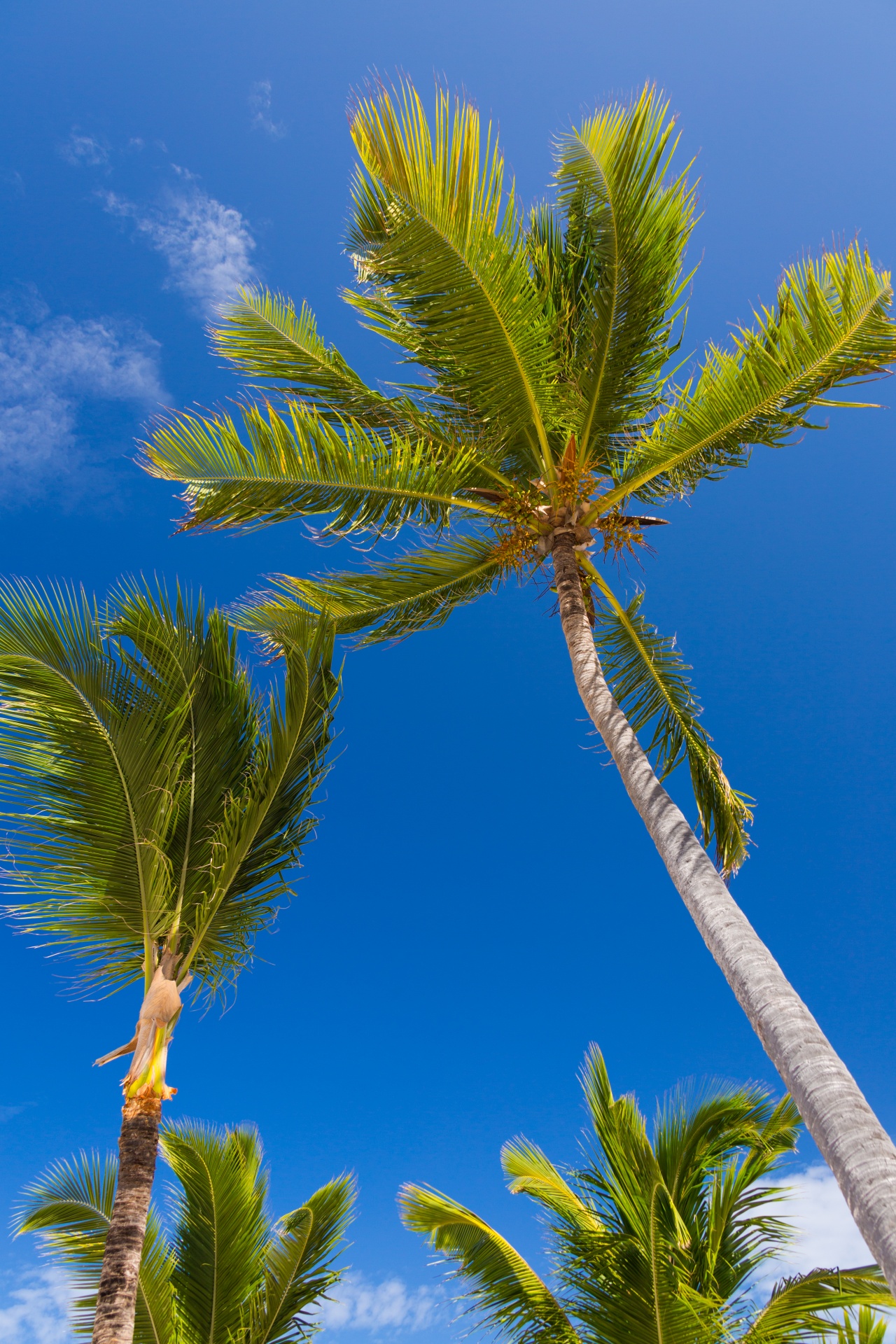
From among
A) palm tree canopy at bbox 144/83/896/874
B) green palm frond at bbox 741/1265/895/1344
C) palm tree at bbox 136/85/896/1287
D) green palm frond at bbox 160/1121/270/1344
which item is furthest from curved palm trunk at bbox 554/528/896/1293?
green palm frond at bbox 160/1121/270/1344

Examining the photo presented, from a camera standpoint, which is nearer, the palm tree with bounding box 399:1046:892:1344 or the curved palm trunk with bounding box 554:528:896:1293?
the curved palm trunk with bounding box 554:528:896:1293

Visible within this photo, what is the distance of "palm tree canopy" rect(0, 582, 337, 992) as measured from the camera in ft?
18.4

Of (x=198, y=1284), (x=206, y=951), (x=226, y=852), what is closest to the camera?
(x=226, y=852)

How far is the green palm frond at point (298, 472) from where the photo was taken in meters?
5.88

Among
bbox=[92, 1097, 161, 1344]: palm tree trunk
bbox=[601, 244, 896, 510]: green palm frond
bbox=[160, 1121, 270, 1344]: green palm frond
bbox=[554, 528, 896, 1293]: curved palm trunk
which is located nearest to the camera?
bbox=[554, 528, 896, 1293]: curved palm trunk

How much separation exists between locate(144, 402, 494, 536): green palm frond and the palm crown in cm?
91

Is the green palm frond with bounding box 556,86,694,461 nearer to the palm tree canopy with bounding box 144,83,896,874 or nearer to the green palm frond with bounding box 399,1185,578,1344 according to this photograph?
the palm tree canopy with bounding box 144,83,896,874

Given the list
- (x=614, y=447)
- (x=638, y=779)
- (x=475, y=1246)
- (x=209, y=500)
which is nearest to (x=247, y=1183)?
(x=475, y=1246)

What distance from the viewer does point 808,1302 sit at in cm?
605

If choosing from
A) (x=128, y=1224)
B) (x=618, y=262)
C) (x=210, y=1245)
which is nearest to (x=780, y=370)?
(x=618, y=262)

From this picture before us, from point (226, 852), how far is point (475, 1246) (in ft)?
14.5

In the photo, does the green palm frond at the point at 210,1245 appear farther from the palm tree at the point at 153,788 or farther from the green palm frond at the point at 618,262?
the green palm frond at the point at 618,262

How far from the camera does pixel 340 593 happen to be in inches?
295

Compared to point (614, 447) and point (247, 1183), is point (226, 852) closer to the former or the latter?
point (247, 1183)
